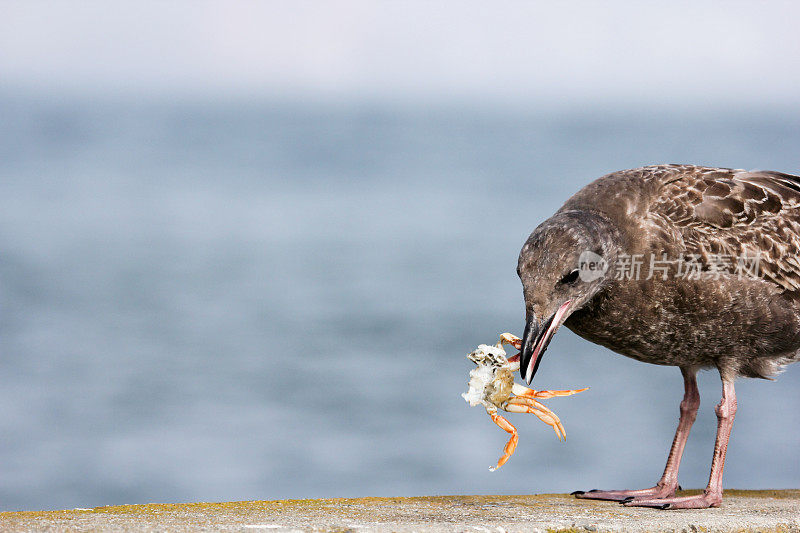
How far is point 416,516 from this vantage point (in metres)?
6.69

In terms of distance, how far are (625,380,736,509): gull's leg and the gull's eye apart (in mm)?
1991

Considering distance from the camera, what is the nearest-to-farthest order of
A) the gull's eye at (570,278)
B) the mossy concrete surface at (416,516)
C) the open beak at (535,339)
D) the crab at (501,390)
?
the mossy concrete surface at (416,516) < the open beak at (535,339) < the gull's eye at (570,278) < the crab at (501,390)

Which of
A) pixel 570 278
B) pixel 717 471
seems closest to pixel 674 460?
pixel 717 471

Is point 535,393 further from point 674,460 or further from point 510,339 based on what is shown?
point 674,460

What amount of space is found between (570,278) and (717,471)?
2.28 meters

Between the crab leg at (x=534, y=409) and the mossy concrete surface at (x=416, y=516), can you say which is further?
the crab leg at (x=534, y=409)

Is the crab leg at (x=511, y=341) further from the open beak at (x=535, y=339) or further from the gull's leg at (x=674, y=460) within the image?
the gull's leg at (x=674, y=460)

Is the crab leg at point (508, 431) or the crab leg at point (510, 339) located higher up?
the crab leg at point (510, 339)

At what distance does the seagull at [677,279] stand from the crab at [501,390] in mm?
596

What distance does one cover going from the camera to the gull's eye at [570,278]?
706 centimetres

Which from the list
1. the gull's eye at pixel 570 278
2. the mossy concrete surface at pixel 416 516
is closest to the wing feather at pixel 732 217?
the gull's eye at pixel 570 278

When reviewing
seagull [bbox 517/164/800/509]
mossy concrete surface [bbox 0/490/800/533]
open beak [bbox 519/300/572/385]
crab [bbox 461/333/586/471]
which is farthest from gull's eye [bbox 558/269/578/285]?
mossy concrete surface [bbox 0/490/800/533]

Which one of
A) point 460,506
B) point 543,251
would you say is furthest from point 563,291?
point 460,506

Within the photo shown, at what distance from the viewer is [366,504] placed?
732 centimetres
